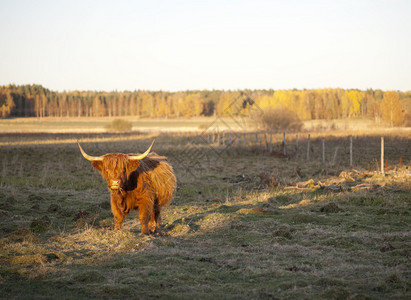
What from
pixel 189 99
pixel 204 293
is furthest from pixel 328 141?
pixel 189 99

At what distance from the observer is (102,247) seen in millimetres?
7707

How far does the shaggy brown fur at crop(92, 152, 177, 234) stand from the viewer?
8258 mm

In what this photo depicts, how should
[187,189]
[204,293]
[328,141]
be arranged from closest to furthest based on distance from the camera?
→ [204,293] < [187,189] < [328,141]

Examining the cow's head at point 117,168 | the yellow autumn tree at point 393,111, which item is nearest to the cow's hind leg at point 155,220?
the cow's head at point 117,168

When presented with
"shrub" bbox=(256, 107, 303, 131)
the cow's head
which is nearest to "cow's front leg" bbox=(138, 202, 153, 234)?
the cow's head

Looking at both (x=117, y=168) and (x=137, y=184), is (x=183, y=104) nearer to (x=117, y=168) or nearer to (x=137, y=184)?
(x=137, y=184)

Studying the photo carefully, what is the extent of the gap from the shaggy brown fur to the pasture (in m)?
0.47

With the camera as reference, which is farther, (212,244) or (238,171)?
(238,171)

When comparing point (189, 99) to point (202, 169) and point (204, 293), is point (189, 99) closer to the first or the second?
point (202, 169)

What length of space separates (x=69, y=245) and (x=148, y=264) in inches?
79.3

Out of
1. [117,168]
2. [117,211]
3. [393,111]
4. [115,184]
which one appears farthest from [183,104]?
[115,184]

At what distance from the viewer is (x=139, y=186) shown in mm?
8844

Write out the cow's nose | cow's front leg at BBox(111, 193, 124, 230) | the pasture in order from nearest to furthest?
the pasture
the cow's nose
cow's front leg at BBox(111, 193, 124, 230)

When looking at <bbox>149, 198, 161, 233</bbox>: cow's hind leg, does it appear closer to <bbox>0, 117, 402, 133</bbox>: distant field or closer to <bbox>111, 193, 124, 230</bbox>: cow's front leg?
<bbox>111, 193, 124, 230</bbox>: cow's front leg
